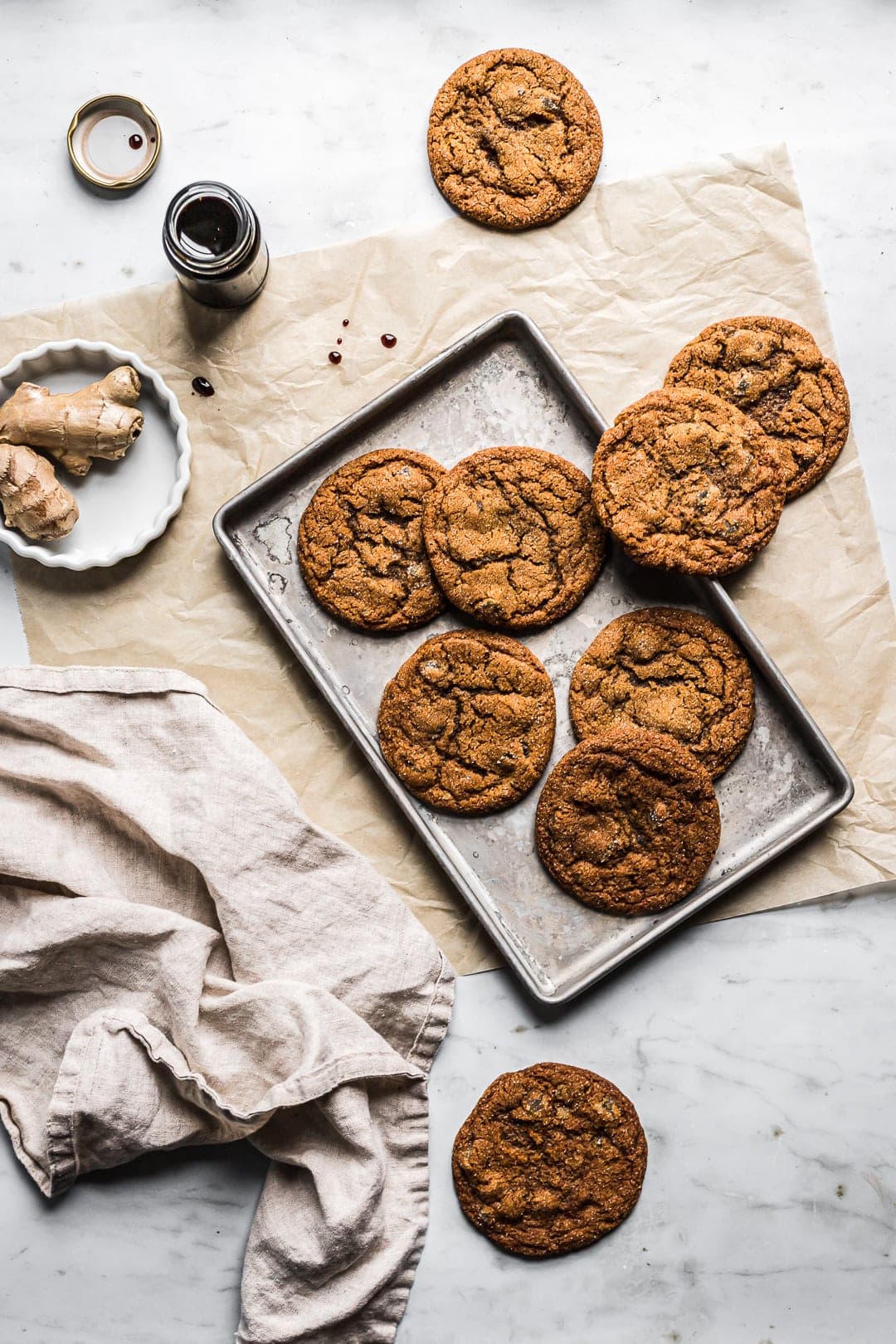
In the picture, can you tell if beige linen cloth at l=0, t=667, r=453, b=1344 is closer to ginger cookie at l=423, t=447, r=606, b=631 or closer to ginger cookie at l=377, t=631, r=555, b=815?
ginger cookie at l=377, t=631, r=555, b=815

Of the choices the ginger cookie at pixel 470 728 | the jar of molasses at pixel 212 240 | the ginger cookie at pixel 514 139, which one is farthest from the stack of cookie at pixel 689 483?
the jar of molasses at pixel 212 240

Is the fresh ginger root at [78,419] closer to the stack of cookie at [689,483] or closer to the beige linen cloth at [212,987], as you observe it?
the beige linen cloth at [212,987]

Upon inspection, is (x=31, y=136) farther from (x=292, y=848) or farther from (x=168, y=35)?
(x=292, y=848)

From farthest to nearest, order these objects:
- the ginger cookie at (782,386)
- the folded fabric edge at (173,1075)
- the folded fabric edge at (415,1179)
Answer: the ginger cookie at (782,386) < the folded fabric edge at (415,1179) < the folded fabric edge at (173,1075)

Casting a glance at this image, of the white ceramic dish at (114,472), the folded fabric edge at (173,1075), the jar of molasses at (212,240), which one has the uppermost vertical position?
the jar of molasses at (212,240)

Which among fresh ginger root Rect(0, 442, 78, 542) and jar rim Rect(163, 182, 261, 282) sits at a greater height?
jar rim Rect(163, 182, 261, 282)

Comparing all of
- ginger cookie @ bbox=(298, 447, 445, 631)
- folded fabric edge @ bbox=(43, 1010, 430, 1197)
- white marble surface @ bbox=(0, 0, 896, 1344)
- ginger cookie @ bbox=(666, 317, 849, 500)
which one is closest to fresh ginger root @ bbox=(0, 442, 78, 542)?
white marble surface @ bbox=(0, 0, 896, 1344)
